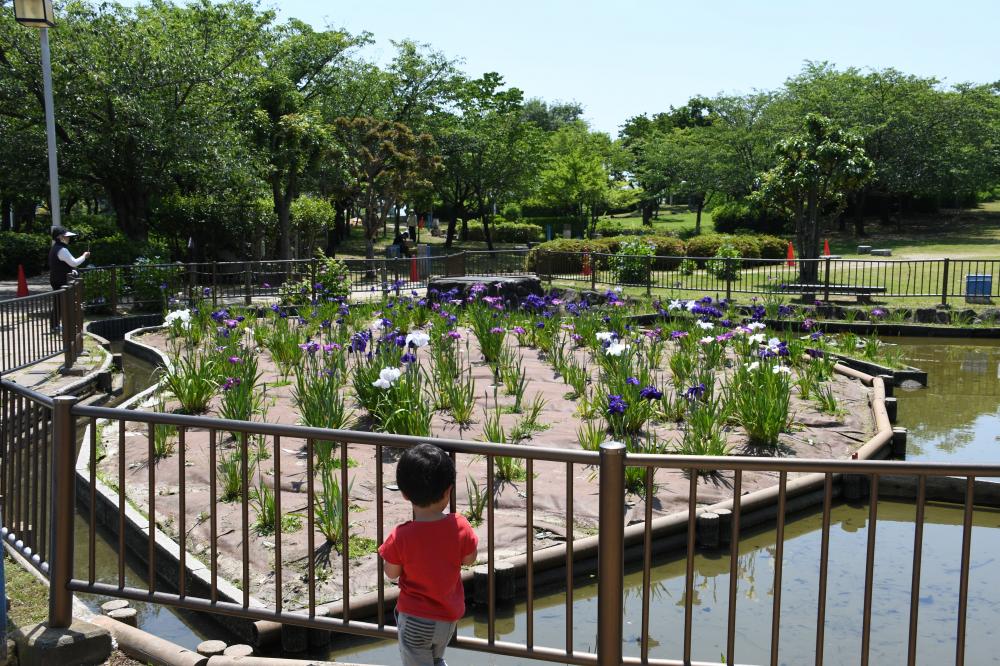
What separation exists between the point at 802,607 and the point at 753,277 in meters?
19.7

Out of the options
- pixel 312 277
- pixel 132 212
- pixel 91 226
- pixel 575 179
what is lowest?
pixel 312 277

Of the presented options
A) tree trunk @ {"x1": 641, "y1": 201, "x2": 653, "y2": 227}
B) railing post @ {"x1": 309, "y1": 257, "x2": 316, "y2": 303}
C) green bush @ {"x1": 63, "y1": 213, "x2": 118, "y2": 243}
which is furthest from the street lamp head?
tree trunk @ {"x1": 641, "y1": 201, "x2": 653, "y2": 227}

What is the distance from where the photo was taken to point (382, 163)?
3080 cm

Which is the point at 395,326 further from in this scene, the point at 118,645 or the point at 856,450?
the point at 118,645

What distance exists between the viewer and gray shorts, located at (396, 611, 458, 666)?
11.0ft

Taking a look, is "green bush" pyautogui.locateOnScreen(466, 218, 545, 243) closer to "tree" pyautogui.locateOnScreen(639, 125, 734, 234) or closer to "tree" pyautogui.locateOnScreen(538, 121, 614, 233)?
"tree" pyautogui.locateOnScreen(538, 121, 614, 233)

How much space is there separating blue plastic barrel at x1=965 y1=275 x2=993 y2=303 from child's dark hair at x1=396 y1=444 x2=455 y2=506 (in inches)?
751

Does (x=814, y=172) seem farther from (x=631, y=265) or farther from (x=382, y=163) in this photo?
(x=382, y=163)

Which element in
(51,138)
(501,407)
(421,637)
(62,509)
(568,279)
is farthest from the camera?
(568,279)

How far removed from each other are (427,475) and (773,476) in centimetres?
534

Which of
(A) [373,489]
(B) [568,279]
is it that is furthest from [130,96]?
(A) [373,489]

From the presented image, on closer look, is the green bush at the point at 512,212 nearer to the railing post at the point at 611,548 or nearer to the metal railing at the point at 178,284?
the metal railing at the point at 178,284

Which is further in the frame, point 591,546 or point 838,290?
point 838,290

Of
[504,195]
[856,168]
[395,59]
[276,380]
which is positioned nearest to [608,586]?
[276,380]
